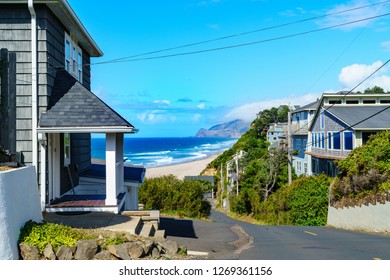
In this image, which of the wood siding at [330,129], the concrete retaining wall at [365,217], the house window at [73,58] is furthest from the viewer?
the wood siding at [330,129]

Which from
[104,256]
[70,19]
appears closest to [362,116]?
[70,19]

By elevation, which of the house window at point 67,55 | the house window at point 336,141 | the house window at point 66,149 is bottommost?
the house window at point 66,149

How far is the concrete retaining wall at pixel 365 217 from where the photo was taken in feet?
46.1

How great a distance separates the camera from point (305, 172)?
112ft

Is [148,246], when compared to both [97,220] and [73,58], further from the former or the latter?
[73,58]

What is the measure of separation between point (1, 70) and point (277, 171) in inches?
985

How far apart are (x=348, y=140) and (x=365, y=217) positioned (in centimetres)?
1183

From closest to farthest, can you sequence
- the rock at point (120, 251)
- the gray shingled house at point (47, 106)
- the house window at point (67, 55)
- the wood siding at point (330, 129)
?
the rock at point (120, 251), the gray shingled house at point (47, 106), the house window at point (67, 55), the wood siding at point (330, 129)

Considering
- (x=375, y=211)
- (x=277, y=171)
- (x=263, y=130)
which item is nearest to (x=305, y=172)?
(x=277, y=171)

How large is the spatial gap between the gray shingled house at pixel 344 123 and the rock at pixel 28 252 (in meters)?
20.3

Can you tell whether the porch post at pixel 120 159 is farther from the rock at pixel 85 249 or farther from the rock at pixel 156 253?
the rock at pixel 85 249

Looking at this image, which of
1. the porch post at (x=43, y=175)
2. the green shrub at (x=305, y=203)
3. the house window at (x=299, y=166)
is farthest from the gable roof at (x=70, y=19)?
the house window at (x=299, y=166)

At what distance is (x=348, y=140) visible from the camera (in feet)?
86.5
